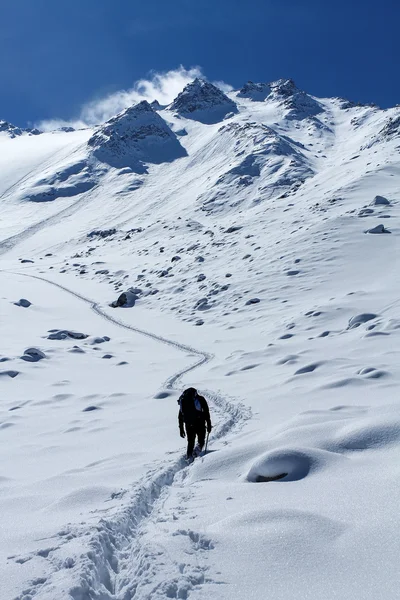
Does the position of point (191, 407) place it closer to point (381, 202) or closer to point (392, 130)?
point (381, 202)

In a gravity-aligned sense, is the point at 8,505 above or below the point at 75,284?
below

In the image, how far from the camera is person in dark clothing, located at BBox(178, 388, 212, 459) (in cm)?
1009

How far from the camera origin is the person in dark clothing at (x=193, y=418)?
10094mm

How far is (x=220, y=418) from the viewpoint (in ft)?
43.3

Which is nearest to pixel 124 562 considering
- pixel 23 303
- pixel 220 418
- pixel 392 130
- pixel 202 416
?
pixel 202 416

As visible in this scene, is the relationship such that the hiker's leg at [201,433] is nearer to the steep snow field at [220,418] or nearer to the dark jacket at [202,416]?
the dark jacket at [202,416]

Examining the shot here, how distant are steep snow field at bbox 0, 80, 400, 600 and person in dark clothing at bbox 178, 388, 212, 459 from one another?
433 millimetres

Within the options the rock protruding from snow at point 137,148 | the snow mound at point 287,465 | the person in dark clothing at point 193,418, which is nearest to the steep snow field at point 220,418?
the snow mound at point 287,465

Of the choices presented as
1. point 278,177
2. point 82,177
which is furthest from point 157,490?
point 82,177

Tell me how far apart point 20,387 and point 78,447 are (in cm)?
852

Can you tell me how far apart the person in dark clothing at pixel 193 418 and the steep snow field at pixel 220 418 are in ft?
1.42

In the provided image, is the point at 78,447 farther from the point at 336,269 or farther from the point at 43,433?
the point at 336,269

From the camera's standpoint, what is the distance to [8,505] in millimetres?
7582

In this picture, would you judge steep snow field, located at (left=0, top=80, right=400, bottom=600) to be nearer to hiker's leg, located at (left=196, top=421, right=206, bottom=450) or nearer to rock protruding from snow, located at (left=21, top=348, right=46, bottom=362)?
rock protruding from snow, located at (left=21, top=348, right=46, bottom=362)
